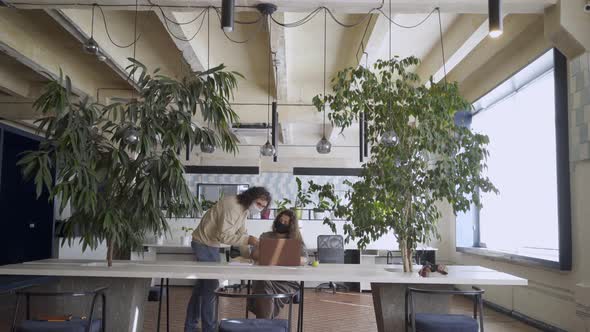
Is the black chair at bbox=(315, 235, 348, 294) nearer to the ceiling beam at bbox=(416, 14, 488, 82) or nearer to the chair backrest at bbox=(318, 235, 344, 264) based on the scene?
the chair backrest at bbox=(318, 235, 344, 264)

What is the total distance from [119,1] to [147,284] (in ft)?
8.89

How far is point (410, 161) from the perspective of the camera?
14.6 ft

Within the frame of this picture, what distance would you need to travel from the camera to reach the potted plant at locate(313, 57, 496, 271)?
4258 mm

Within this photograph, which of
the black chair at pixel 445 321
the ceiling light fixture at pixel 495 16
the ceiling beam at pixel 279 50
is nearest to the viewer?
the ceiling light fixture at pixel 495 16

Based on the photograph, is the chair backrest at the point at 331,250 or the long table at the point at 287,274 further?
the chair backrest at the point at 331,250

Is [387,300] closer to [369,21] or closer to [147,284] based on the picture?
[147,284]

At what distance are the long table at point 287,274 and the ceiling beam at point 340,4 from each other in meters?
2.47

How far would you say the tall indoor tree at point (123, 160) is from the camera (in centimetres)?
407

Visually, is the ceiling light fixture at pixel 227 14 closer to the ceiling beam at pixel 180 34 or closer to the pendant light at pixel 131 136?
the pendant light at pixel 131 136

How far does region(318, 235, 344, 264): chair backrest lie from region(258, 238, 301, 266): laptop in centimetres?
441

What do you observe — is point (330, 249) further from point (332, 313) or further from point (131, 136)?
point (131, 136)

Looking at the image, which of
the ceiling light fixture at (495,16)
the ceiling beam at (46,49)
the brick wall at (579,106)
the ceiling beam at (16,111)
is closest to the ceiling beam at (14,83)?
the ceiling beam at (16,111)

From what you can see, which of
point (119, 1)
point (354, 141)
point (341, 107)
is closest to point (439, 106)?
point (341, 107)

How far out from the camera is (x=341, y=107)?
4547 mm
